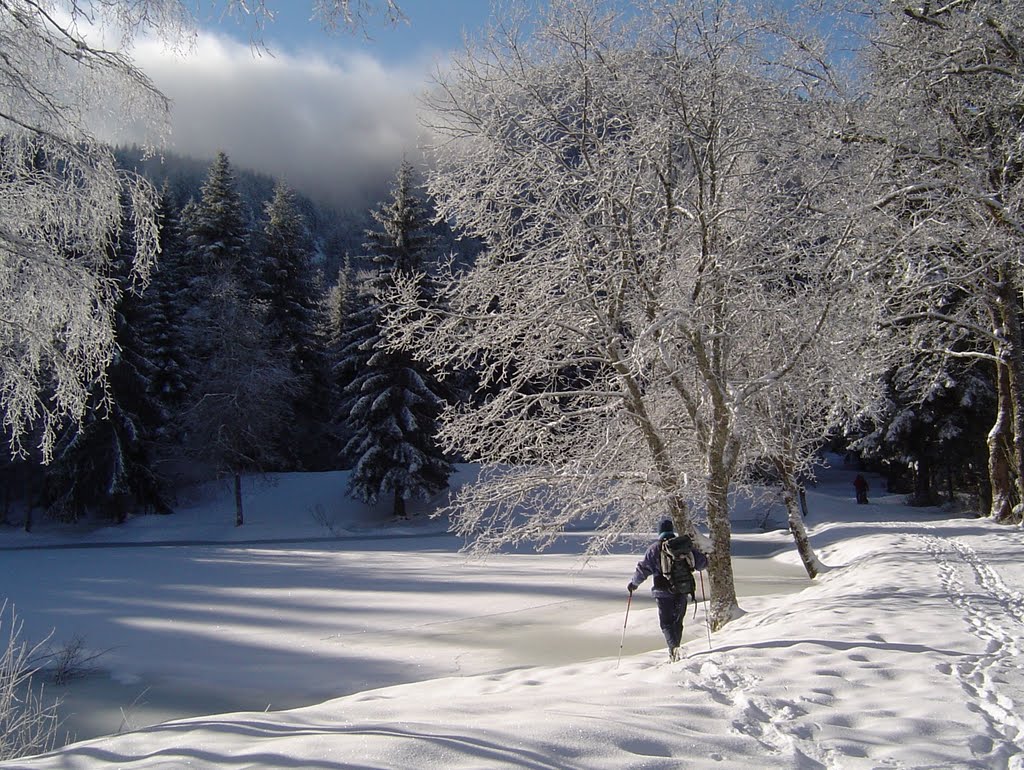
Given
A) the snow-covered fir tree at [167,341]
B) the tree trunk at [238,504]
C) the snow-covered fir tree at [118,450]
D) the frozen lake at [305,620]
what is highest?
the snow-covered fir tree at [167,341]

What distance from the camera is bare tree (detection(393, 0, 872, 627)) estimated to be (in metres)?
7.40

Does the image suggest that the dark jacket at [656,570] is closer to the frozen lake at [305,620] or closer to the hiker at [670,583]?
the hiker at [670,583]

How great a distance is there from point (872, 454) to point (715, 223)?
27234mm

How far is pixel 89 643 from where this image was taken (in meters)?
10.7

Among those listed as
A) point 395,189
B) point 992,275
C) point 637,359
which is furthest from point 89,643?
point 395,189

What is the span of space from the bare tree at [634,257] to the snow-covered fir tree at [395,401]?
17.8 metres

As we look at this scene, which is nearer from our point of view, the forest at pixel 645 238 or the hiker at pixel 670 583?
the forest at pixel 645 238

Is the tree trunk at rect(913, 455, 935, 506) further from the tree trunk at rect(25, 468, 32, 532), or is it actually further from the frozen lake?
the tree trunk at rect(25, 468, 32, 532)

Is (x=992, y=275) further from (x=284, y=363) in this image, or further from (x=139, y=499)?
(x=139, y=499)

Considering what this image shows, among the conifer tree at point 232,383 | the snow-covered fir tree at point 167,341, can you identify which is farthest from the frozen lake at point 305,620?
the snow-covered fir tree at point 167,341

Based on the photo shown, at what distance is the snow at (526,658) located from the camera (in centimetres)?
372

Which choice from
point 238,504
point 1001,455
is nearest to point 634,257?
point 1001,455

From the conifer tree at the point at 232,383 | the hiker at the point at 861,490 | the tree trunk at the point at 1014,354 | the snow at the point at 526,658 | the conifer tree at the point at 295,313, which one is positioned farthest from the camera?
the conifer tree at the point at 295,313

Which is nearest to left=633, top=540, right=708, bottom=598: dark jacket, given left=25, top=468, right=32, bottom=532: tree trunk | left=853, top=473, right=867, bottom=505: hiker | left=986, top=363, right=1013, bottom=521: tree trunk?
left=986, top=363, right=1013, bottom=521: tree trunk
